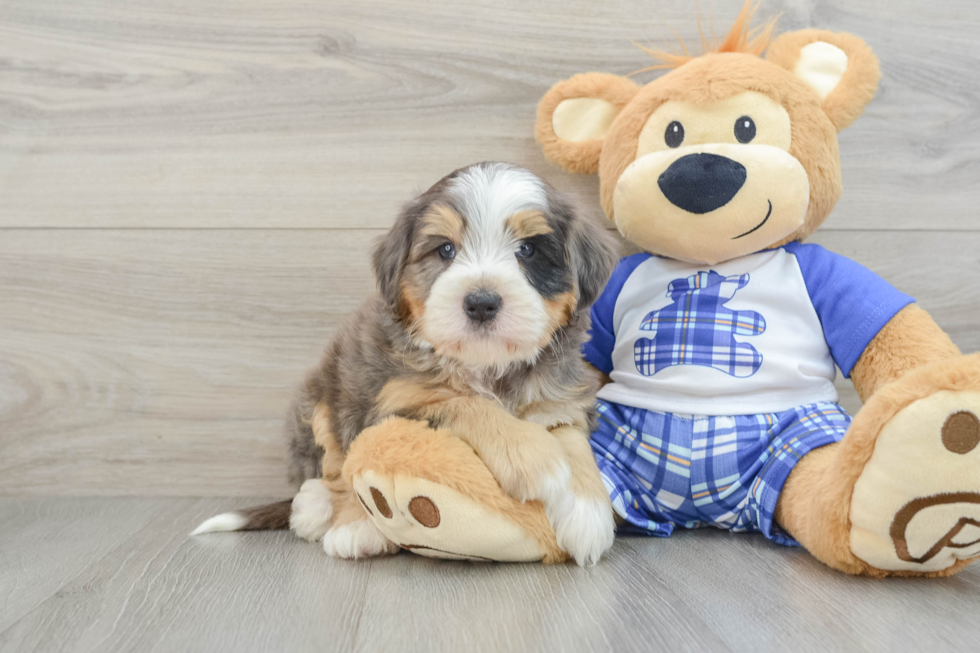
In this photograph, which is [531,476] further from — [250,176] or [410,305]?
[250,176]

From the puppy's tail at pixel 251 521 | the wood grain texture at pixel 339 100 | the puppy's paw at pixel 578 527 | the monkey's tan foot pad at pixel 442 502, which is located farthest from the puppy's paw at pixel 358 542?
the wood grain texture at pixel 339 100

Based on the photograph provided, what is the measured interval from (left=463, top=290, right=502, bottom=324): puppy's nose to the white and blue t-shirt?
0.54 metres

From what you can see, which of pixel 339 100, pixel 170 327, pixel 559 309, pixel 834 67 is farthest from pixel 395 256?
pixel 834 67

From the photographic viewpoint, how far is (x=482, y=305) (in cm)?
133

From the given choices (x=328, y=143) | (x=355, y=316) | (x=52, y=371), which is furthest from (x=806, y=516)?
(x=52, y=371)

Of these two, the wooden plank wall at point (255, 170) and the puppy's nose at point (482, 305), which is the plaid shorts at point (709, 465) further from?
the wooden plank wall at point (255, 170)

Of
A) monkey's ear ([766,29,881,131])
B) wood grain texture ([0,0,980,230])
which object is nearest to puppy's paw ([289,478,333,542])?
wood grain texture ([0,0,980,230])

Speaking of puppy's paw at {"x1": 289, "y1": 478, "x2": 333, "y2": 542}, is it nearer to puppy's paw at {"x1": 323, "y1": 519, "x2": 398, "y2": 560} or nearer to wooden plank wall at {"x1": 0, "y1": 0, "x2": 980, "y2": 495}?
puppy's paw at {"x1": 323, "y1": 519, "x2": 398, "y2": 560}

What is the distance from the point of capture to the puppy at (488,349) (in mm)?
1353

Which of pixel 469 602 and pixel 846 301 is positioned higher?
pixel 846 301

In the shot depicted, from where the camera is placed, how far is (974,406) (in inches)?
43.5

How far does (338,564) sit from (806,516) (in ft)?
3.19

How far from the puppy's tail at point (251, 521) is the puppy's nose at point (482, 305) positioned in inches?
32.1

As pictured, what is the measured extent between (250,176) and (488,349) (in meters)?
1.12
